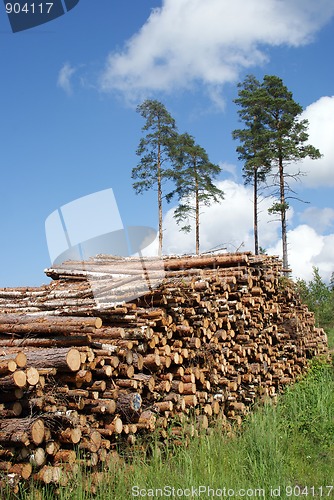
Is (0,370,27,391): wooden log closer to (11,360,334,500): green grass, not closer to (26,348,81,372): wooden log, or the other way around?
(26,348,81,372): wooden log

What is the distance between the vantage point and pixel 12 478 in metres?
5.02

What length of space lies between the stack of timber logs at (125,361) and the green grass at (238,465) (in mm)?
277

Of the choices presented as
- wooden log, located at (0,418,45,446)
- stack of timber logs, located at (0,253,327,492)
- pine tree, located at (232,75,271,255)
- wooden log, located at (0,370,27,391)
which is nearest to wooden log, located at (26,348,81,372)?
stack of timber logs, located at (0,253,327,492)

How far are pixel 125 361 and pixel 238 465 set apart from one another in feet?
5.61

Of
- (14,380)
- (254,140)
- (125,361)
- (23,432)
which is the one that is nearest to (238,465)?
(125,361)

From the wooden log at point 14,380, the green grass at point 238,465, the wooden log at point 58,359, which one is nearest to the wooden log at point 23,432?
the wooden log at point 14,380

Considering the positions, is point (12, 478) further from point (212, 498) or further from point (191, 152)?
point (191, 152)

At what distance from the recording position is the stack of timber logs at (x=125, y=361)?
5344mm

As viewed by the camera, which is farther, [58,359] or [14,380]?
[58,359]

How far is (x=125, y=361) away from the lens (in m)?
6.41

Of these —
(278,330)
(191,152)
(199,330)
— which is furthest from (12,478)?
(191,152)

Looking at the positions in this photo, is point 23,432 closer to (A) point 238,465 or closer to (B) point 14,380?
(B) point 14,380

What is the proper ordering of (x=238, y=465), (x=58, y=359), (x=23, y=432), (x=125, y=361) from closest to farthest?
1. (x=23, y=432)
2. (x=58, y=359)
3. (x=238, y=465)
4. (x=125, y=361)

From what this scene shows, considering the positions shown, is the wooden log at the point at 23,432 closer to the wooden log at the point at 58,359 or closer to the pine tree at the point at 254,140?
the wooden log at the point at 58,359
